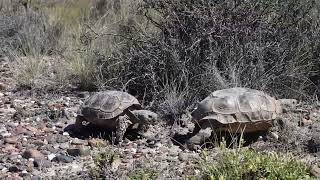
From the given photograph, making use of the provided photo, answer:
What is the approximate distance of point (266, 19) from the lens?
23.5 ft

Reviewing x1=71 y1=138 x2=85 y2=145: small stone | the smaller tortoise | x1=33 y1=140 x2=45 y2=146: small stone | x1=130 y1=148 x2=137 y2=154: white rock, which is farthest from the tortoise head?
x1=33 y1=140 x2=45 y2=146: small stone

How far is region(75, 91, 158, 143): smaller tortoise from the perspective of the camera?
18.6ft

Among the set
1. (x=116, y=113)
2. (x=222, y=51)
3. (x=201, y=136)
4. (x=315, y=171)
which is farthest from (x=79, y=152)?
(x=222, y=51)

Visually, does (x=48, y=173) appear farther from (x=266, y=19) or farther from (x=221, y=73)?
(x=266, y=19)

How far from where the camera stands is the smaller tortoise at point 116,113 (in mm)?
5676

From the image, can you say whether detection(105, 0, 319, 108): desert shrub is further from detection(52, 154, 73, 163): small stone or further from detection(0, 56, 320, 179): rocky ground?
detection(52, 154, 73, 163): small stone

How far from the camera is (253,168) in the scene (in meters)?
4.04

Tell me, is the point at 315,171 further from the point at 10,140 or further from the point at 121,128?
the point at 10,140

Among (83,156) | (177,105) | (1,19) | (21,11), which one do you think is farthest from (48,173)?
(21,11)

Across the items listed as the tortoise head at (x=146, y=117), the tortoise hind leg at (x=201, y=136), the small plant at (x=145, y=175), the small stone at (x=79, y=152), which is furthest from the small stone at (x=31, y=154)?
the tortoise hind leg at (x=201, y=136)

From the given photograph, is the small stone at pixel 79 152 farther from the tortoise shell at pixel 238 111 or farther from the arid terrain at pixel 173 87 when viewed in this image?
the tortoise shell at pixel 238 111

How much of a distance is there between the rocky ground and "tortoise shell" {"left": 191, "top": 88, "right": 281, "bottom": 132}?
9.7 inches

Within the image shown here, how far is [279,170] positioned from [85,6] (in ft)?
30.0

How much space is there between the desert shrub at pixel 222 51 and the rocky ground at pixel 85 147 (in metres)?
0.62
